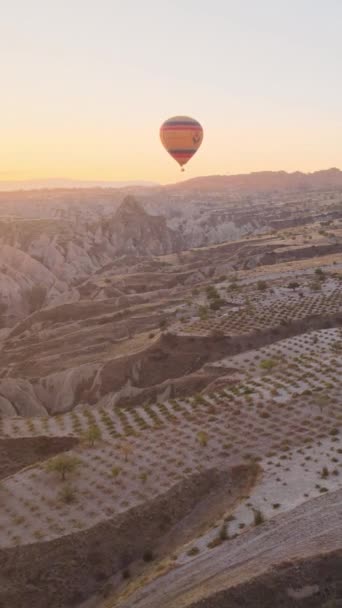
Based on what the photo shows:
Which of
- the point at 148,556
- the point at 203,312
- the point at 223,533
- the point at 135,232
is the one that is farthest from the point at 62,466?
the point at 135,232

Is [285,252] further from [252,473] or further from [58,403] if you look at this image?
[252,473]

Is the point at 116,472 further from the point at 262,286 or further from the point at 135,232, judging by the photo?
the point at 135,232

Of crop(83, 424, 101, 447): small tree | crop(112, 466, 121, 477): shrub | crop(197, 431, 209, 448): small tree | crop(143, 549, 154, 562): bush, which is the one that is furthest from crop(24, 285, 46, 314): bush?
crop(143, 549, 154, 562): bush

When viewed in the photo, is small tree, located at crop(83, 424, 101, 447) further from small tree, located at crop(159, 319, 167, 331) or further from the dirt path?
small tree, located at crop(159, 319, 167, 331)

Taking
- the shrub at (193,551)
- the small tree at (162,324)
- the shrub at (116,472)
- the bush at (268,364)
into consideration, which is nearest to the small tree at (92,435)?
the shrub at (116,472)

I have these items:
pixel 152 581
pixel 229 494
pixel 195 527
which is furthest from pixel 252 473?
pixel 152 581
